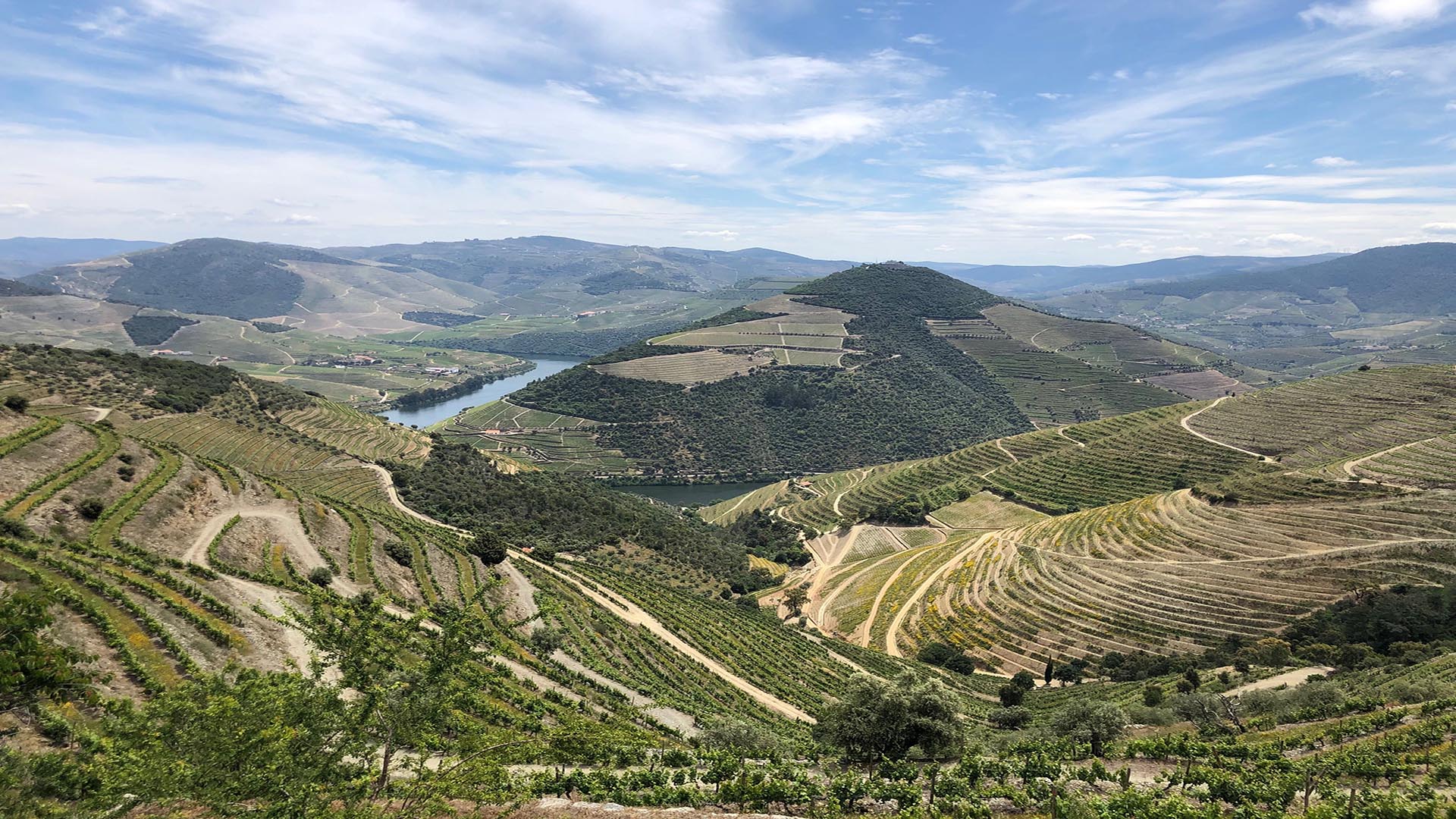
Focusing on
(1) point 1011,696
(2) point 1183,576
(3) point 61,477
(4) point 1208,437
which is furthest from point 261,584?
(4) point 1208,437

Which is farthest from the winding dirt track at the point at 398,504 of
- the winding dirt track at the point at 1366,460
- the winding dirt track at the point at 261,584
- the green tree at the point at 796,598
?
the winding dirt track at the point at 1366,460

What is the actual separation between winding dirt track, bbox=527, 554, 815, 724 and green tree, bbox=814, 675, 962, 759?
1458 centimetres

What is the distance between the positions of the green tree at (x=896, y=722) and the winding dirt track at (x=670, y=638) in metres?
14.6

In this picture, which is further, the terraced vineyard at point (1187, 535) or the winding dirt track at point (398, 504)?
the winding dirt track at point (398, 504)

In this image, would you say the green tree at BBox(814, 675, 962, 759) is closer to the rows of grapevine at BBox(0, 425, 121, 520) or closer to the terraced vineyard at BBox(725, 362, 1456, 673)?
the terraced vineyard at BBox(725, 362, 1456, 673)

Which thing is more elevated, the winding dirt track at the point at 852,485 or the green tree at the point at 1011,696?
the green tree at the point at 1011,696

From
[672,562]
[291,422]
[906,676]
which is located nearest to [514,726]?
[906,676]

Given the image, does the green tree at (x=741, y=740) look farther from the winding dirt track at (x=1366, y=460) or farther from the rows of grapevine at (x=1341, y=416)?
the rows of grapevine at (x=1341, y=416)

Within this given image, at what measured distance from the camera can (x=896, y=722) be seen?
2569cm

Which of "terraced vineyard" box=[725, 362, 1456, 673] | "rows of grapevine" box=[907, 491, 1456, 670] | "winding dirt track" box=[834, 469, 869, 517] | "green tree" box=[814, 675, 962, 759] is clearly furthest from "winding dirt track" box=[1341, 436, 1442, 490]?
"winding dirt track" box=[834, 469, 869, 517]

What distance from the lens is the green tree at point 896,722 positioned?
84.2 ft

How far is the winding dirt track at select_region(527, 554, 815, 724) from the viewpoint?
4228cm

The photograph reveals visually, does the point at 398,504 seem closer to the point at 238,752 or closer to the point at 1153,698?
the point at 238,752

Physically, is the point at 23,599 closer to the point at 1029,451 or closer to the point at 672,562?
the point at 672,562
